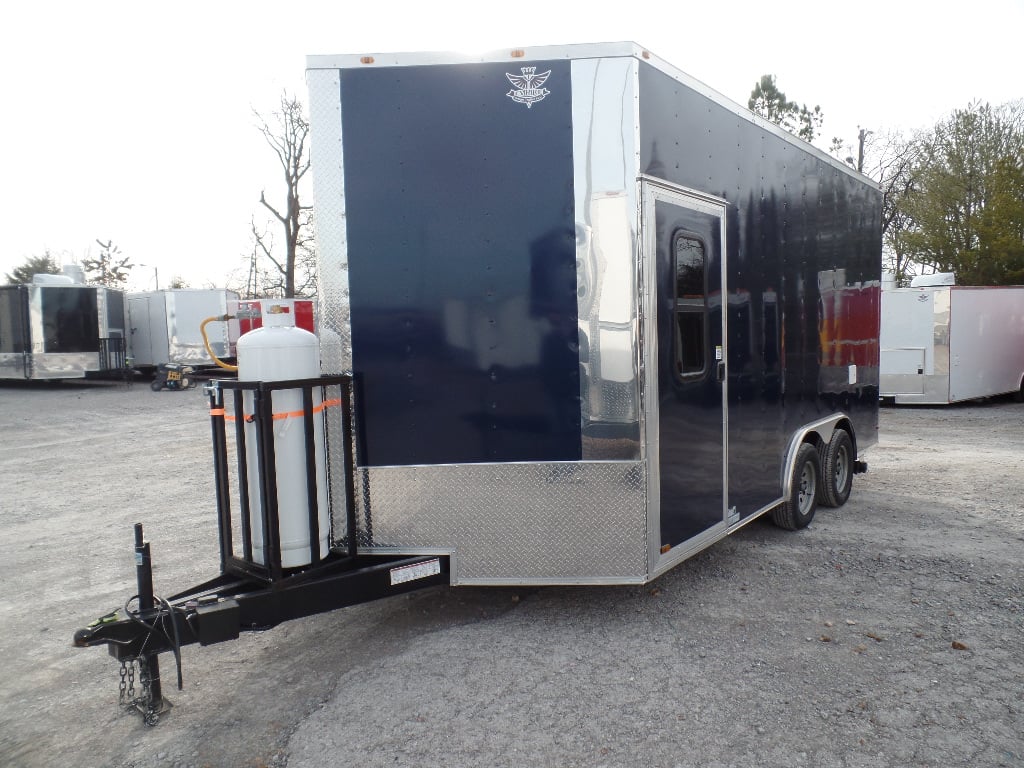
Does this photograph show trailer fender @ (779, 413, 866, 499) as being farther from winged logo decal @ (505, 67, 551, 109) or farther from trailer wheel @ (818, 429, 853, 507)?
winged logo decal @ (505, 67, 551, 109)

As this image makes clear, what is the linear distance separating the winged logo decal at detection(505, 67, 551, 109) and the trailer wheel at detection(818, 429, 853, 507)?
418cm

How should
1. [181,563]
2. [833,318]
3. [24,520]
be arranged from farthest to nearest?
1. [24,520]
2. [833,318]
3. [181,563]

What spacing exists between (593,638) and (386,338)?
6.29 feet

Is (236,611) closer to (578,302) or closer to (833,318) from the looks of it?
(578,302)

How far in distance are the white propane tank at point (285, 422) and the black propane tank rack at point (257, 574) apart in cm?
3

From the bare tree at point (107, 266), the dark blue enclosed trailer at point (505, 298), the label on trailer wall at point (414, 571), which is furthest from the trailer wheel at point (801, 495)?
the bare tree at point (107, 266)

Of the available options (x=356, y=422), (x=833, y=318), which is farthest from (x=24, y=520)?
(x=833, y=318)

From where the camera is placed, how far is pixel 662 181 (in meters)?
4.08

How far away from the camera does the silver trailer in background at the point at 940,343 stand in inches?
565

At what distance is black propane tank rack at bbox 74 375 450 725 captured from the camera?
3303mm

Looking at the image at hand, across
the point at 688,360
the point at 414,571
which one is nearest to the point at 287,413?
the point at 414,571

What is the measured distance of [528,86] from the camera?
385 cm

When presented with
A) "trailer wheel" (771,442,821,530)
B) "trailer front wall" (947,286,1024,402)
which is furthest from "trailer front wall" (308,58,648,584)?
"trailer front wall" (947,286,1024,402)

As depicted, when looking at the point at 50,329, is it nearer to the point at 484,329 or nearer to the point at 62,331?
the point at 62,331
